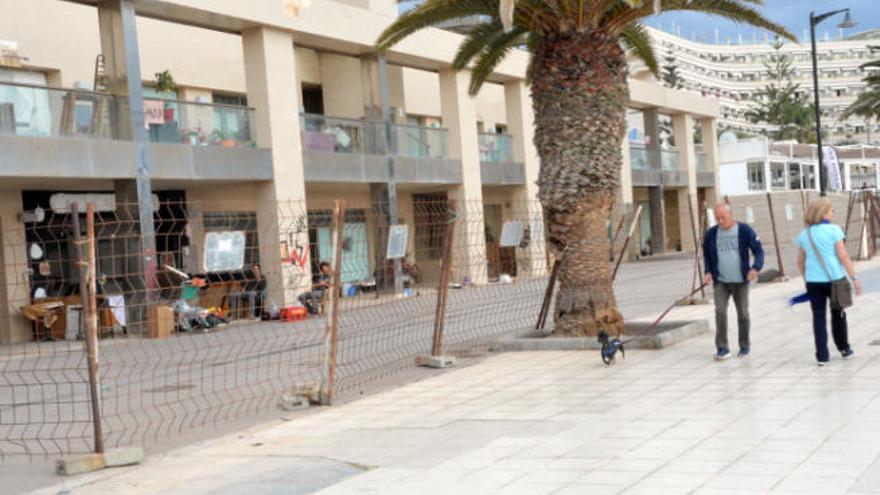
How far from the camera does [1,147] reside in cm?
1828

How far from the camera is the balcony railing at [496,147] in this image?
33250 millimetres

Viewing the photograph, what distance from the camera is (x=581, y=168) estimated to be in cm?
1337

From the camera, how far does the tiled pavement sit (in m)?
6.15

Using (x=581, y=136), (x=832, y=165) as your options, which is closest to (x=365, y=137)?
(x=581, y=136)

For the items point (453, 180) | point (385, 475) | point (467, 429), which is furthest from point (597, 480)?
point (453, 180)

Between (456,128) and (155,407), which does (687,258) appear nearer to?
(456,128)

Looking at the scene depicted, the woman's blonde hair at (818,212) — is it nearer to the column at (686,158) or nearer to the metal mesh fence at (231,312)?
the metal mesh fence at (231,312)

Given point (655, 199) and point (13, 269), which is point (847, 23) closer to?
point (655, 199)

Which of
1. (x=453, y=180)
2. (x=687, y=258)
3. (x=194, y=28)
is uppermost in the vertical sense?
(x=194, y=28)

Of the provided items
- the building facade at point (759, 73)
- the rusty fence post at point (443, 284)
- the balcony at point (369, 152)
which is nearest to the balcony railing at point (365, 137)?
the balcony at point (369, 152)

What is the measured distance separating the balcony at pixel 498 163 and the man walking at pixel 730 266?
2189 centimetres

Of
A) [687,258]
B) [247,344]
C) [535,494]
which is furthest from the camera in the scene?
[687,258]

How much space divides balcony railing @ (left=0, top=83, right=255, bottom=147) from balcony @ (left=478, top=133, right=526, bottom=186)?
10531mm

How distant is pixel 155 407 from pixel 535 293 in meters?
10.4
